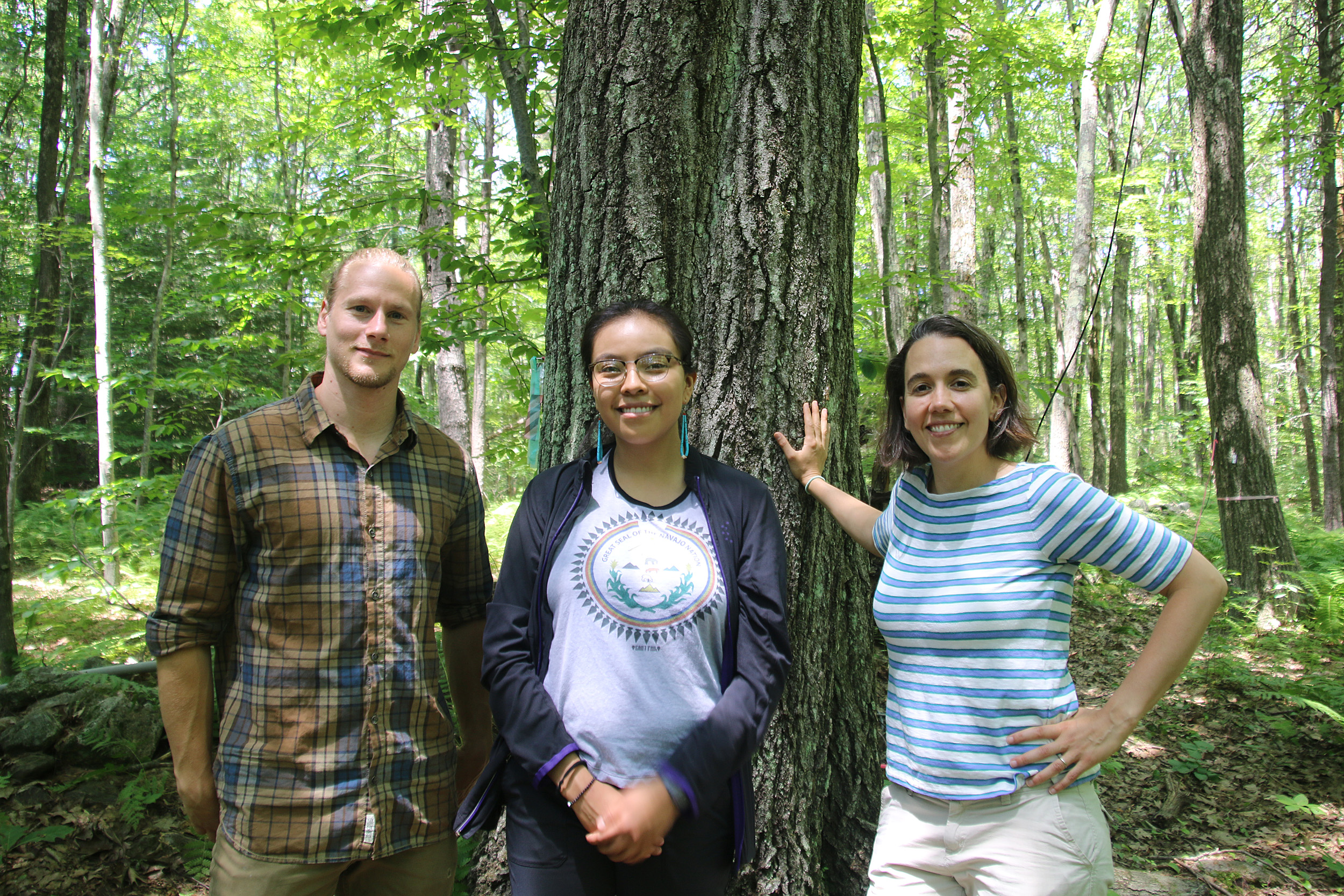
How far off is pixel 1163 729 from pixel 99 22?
587 inches

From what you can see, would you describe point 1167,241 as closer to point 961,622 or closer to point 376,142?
point 376,142

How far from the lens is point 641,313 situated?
1.78 metres

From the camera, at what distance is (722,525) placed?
1.71 m

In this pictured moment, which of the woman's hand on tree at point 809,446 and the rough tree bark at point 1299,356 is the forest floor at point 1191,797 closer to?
the woman's hand on tree at point 809,446

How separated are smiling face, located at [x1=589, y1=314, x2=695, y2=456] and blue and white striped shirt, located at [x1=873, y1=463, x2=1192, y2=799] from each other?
0.81 metres

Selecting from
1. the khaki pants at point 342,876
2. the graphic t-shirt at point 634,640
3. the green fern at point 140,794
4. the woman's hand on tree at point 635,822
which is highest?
the graphic t-shirt at point 634,640

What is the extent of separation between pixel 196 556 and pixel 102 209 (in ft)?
35.0

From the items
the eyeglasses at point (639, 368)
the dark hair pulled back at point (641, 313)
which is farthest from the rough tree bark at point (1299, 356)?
the eyeglasses at point (639, 368)

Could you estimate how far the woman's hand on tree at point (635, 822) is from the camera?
4.69 ft

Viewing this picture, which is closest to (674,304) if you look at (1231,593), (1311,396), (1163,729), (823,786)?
(823,786)

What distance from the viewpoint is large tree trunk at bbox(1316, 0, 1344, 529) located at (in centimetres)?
880

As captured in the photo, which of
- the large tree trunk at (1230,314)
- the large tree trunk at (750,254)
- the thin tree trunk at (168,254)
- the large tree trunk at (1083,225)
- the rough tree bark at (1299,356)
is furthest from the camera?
the rough tree bark at (1299,356)

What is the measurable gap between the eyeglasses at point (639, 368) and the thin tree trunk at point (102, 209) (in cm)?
994

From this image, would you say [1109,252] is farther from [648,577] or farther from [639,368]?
[648,577]
